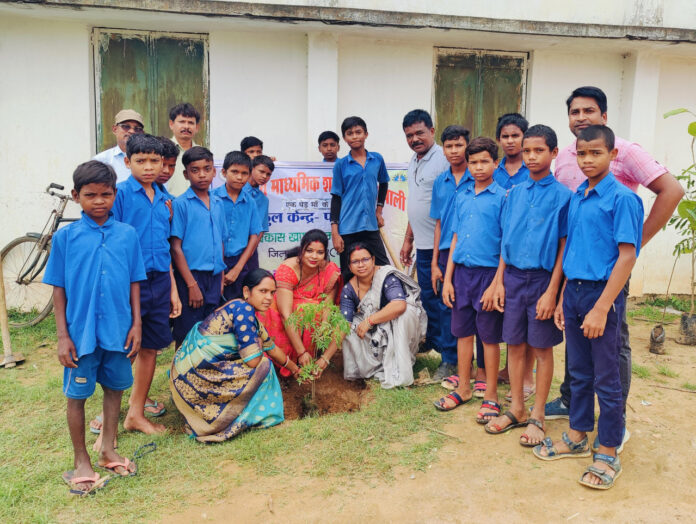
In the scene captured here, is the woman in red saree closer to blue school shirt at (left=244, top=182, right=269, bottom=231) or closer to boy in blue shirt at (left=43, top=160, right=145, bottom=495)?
blue school shirt at (left=244, top=182, right=269, bottom=231)

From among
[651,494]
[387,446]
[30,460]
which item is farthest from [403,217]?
[30,460]

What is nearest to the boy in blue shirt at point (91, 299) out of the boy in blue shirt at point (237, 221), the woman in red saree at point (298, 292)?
the boy in blue shirt at point (237, 221)

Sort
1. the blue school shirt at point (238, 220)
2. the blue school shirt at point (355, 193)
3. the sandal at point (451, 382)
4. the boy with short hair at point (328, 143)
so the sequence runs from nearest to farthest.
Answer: the sandal at point (451, 382) → the blue school shirt at point (238, 220) → the blue school shirt at point (355, 193) → the boy with short hair at point (328, 143)

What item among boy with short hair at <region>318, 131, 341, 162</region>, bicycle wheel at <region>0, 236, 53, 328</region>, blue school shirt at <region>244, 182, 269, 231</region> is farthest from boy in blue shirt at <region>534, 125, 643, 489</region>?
bicycle wheel at <region>0, 236, 53, 328</region>

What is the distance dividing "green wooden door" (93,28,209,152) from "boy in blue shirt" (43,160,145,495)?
3268 millimetres

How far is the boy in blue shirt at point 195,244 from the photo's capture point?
11.1 feet

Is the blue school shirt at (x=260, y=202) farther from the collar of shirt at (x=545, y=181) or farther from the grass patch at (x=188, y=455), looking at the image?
the collar of shirt at (x=545, y=181)

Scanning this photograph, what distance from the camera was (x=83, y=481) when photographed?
265 cm

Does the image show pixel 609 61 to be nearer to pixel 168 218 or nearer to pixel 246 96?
pixel 246 96

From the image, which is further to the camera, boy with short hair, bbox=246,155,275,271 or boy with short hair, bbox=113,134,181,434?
boy with short hair, bbox=246,155,275,271

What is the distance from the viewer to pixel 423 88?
5.99 meters

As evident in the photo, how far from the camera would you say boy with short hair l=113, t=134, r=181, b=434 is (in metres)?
3.03

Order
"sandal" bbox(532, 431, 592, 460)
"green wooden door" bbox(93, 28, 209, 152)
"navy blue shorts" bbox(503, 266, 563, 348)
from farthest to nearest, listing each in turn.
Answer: "green wooden door" bbox(93, 28, 209, 152)
"navy blue shorts" bbox(503, 266, 563, 348)
"sandal" bbox(532, 431, 592, 460)

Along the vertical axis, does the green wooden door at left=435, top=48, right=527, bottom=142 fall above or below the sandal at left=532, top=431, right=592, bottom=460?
above
